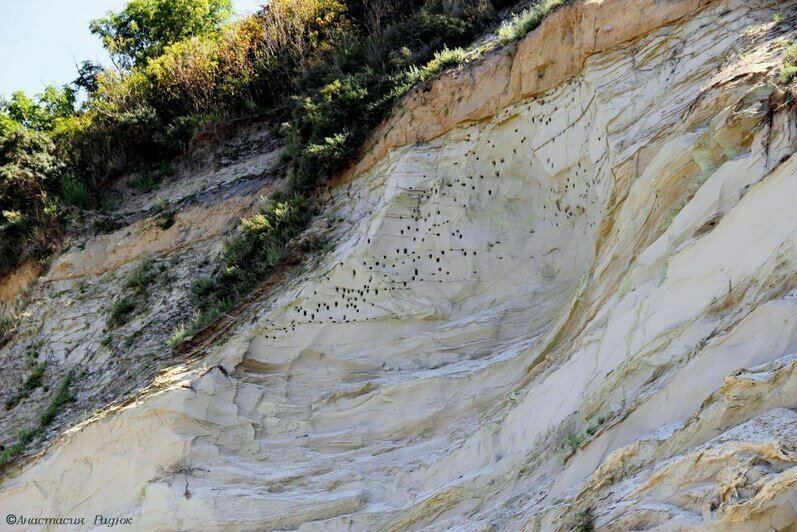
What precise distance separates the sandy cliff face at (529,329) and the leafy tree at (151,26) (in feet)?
34.6

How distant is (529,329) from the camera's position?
13.2 m

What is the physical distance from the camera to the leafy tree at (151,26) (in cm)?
2480

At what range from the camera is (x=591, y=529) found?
7773mm

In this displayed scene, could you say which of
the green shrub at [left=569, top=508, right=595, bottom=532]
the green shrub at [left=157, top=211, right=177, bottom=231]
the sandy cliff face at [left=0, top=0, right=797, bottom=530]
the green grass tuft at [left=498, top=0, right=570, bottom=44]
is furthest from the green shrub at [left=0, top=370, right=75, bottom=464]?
the green shrub at [left=569, top=508, right=595, bottom=532]

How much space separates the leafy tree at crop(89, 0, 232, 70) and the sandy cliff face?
10541mm

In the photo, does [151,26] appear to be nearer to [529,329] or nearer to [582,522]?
[529,329]

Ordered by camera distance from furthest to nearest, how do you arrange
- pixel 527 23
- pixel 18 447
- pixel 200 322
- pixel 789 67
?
pixel 200 322
pixel 527 23
pixel 18 447
pixel 789 67

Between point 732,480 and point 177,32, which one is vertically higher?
point 177,32

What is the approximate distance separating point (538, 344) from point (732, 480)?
553cm

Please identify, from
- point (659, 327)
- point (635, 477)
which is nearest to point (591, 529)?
point (635, 477)

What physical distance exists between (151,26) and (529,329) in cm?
1558

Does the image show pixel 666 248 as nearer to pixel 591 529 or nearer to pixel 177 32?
pixel 591 529

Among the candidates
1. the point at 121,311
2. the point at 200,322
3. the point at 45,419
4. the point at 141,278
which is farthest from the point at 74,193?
the point at 200,322

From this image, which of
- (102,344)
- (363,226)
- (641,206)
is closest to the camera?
(641,206)
